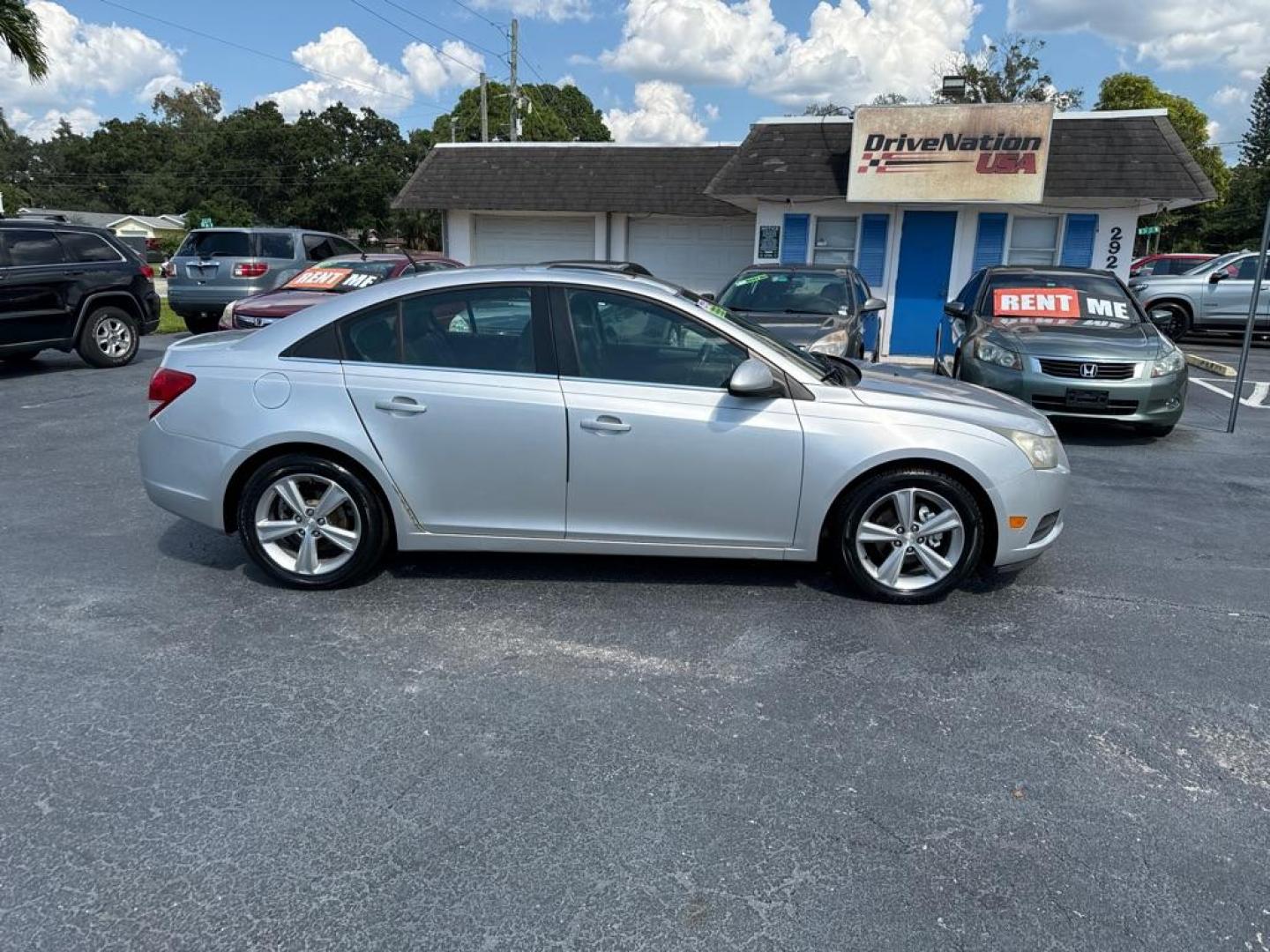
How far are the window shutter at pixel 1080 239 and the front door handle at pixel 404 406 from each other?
14036mm

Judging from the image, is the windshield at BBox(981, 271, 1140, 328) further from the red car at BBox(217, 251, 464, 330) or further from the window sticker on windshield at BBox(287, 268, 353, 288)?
the window sticker on windshield at BBox(287, 268, 353, 288)

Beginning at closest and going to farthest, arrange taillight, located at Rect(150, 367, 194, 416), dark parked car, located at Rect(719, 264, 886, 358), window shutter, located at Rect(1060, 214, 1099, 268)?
taillight, located at Rect(150, 367, 194, 416), dark parked car, located at Rect(719, 264, 886, 358), window shutter, located at Rect(1060, 214, 1099, 268)

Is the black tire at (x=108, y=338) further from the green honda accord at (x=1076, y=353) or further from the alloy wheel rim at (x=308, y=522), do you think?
the green honda accord at (x=1076, y=353)

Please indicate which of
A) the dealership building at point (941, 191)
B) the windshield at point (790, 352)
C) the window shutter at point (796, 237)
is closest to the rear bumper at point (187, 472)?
the windshield at point (790, 352)

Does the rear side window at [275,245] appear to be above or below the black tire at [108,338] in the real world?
above

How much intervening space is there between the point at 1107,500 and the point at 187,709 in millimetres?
5857

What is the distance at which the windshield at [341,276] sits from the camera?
11.4 meters

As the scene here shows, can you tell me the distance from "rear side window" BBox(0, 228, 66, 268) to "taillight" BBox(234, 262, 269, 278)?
11.5ft

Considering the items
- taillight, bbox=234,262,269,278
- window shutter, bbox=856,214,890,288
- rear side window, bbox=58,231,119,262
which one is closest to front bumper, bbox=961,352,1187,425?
window shutter, bbox=856,214,890,288

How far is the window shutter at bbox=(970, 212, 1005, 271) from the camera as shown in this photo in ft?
50.7

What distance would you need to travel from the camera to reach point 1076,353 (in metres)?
8.09

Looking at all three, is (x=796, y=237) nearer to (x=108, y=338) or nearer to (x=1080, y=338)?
(x=1080, y=338)

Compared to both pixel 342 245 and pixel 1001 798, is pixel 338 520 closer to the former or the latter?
pixel 1001 798

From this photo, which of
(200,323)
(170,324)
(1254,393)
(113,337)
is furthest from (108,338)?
(1254,393)
